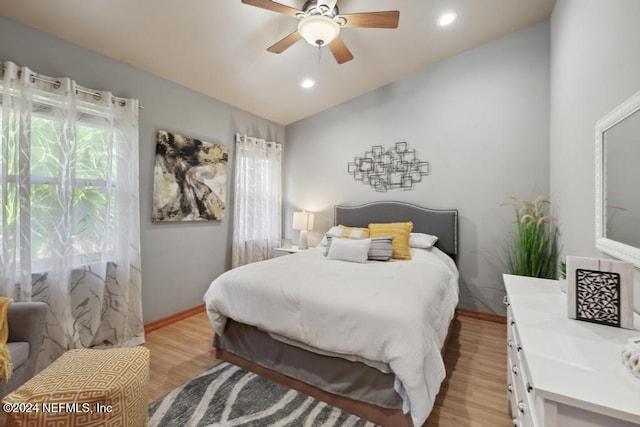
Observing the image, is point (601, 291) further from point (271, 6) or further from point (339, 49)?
point (271, 6)

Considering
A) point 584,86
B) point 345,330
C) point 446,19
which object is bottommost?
point 345,330

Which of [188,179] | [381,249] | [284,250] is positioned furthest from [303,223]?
[188,179]

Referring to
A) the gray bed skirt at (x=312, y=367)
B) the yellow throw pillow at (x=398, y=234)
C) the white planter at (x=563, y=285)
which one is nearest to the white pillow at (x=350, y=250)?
the yellow throw pillow at (x=398, y=234)

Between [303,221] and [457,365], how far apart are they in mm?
2602

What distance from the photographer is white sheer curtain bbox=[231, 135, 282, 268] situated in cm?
377

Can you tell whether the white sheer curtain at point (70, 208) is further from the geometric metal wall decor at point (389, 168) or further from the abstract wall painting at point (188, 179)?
the geometric metal wall decor at point (389, 168)

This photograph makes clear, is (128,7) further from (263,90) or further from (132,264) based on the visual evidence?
(132,264)

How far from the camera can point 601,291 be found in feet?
3.72

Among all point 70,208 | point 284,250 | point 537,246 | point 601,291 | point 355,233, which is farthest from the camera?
point 284,250

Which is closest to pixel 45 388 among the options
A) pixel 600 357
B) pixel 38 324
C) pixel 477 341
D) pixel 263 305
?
pixel 38 324

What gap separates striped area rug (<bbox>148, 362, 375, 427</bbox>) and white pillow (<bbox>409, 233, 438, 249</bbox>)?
1.97m

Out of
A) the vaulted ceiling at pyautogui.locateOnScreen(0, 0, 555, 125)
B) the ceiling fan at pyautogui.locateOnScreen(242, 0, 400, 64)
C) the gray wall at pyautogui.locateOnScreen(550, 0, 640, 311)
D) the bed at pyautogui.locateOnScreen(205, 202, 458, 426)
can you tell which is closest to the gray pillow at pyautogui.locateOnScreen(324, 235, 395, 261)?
the bed at pyautogui.locateOnScreen(205, 202, 458, 426)

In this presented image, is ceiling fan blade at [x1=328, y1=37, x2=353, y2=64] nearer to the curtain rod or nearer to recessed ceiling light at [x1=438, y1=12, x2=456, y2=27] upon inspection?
recessed ceiling light at [x1=438, y1=12, x2=456, y2=27]

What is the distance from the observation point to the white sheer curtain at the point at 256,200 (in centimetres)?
377
